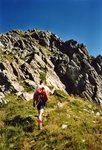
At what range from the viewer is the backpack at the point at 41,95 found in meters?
16.8

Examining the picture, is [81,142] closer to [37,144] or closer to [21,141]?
[37,144]

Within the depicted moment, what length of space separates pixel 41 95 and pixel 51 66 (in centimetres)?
4725

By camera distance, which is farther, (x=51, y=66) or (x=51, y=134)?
(x=51, y=66)

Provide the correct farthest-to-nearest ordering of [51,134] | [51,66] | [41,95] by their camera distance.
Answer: [51,66] < [41,95] < [51,134]

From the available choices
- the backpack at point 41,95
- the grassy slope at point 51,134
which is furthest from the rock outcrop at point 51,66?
the backpack at point 41,95

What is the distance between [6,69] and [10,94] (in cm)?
1166

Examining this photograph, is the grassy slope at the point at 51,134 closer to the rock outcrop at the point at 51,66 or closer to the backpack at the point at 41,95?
the backpack at the point at 41,95

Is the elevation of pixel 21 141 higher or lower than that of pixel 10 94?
lower

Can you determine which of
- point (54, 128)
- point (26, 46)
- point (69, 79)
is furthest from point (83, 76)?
point (54, 128)

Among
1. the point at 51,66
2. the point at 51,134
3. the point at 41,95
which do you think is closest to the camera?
the point at 51,134

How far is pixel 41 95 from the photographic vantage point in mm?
16844

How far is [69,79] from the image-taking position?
63.6 metres

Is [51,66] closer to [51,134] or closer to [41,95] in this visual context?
[41,95]

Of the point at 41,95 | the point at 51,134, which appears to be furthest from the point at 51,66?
the point at 51,134
